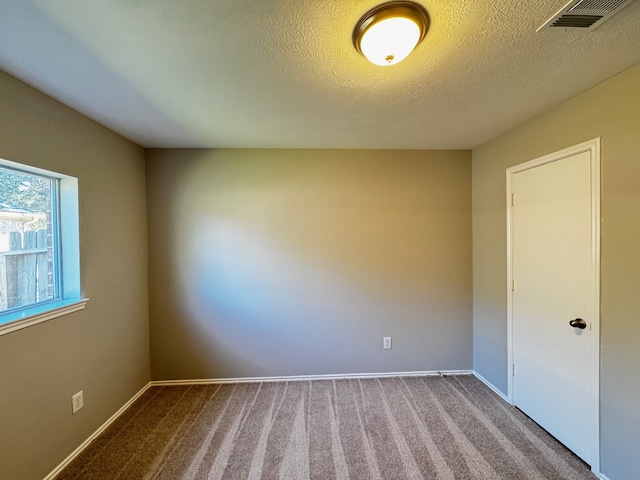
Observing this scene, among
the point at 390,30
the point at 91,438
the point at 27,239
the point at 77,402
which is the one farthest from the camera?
the point at 91,438

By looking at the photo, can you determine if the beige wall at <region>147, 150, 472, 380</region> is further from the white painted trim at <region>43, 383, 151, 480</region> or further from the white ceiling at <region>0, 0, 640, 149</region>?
the white ceiling at <region>0, 0, 640, 149</region>

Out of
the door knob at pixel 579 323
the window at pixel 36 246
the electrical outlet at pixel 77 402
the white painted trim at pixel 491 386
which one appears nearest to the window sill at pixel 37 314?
the window at pixel 36 246

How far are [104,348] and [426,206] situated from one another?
10.6 feet

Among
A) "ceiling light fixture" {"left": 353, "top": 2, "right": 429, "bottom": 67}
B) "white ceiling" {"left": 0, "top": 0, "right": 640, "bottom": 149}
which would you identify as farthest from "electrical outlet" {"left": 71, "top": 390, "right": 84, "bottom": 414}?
"ceiling light fixture" {"left": 353, "top": 2, "right": 429, "bottom": 67}

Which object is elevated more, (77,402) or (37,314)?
(37,314)

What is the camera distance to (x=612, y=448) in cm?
161

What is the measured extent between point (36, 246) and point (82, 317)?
0.57 m

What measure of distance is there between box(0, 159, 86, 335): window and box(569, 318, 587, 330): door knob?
341 centimetres

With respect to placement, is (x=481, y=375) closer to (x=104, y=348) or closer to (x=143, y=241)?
(x=104, y=348)

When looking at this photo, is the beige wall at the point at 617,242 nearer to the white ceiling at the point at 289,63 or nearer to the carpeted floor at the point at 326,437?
the white ceiling at the point at 289,63

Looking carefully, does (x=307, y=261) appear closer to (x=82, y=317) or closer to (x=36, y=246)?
(x=82, y=317)

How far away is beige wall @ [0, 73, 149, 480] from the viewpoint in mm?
1501

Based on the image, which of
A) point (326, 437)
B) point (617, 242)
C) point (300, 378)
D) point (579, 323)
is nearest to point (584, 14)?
point (617, 242)

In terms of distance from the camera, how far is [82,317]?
195 centimetres
